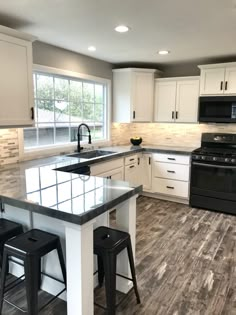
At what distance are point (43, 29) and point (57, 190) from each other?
182cm

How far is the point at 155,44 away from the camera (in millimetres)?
3299

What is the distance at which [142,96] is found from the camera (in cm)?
467

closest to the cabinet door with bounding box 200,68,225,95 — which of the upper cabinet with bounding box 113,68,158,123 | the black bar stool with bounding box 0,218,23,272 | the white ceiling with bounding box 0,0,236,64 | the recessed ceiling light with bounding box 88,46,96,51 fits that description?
the white ceiling with bounding box 0,0,236,64

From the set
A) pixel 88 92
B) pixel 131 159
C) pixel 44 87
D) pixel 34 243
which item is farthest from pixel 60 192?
pixel 88 92

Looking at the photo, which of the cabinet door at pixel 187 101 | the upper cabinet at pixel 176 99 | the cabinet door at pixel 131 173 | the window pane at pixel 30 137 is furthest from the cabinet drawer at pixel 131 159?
the window pane at pixel 30 137

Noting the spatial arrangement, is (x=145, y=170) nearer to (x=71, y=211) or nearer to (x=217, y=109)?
(x=217, y=109)

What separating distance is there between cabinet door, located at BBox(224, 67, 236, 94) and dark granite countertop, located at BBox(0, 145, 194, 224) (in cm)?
277

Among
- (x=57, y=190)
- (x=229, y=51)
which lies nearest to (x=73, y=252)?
(x=57, y=190)

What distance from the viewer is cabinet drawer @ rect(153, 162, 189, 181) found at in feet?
14.0

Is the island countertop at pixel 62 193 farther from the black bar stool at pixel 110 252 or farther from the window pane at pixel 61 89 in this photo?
the window pane at pixel 61 89

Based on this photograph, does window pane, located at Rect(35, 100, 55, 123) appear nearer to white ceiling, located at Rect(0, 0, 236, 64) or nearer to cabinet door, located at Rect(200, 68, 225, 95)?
white ceiling, located at Rect(0, 0, 236, 64)

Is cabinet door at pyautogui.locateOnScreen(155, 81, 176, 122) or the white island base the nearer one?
the white island base

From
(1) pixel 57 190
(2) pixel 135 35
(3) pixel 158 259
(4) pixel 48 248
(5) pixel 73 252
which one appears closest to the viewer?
(5) pixel 73 252

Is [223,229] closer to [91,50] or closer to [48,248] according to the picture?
[48,248]
